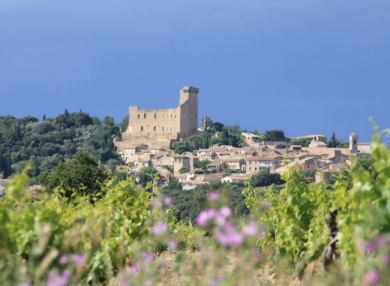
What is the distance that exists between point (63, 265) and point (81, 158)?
1966cm

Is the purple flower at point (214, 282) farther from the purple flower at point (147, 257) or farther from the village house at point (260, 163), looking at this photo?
the village house at point (260, 163)

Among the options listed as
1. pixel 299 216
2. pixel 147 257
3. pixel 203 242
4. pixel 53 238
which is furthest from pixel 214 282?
pixel 299 216

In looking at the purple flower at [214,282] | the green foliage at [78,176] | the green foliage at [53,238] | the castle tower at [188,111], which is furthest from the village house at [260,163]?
the purple flower at [214,282]

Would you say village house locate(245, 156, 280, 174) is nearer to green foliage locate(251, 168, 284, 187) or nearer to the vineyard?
green foliage locate(251, 168, 284, 187)

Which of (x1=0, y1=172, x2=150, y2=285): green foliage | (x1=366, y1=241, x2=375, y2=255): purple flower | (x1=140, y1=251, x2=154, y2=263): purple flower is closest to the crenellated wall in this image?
(x1=0, y1=172, x2=150, y2=285): green foliage

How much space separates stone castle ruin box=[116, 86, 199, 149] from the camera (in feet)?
308

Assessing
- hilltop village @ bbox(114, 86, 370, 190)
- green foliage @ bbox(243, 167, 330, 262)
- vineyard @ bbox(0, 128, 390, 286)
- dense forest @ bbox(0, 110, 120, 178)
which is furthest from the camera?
dense forest @ bbox(0, 110, 120, 178)

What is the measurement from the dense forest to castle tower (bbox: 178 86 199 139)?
7.46m

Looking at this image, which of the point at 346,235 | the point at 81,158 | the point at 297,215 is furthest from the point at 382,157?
the point at 81,158

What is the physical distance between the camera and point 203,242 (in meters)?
5.66

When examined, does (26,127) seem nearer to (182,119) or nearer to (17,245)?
(182,119)

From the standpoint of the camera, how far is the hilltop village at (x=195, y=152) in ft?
244

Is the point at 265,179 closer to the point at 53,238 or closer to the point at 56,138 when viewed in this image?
the point at 56,138

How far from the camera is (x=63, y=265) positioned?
4965mm
